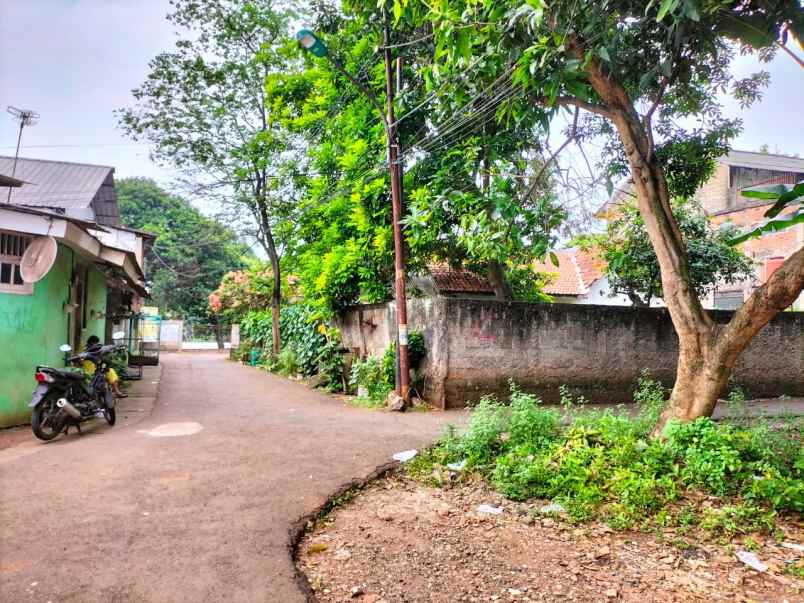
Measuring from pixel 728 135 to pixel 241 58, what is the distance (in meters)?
15.9

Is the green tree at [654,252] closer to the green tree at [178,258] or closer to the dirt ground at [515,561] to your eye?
the dirt ground at [515,561]

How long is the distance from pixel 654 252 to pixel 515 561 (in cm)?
954

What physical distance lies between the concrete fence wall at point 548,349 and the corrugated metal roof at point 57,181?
45.4 feet

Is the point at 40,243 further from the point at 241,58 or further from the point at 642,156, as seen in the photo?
the point at 241,58

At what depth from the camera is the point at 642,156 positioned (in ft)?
19.6

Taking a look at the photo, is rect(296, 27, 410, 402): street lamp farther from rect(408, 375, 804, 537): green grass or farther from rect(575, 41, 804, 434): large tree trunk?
rect(575, 41, 804, 434): large tree trunk

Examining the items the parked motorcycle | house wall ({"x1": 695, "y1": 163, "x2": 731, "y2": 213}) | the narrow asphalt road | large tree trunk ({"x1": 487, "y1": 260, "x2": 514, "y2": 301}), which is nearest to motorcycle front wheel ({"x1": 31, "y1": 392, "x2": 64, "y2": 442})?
the parked motorcycle

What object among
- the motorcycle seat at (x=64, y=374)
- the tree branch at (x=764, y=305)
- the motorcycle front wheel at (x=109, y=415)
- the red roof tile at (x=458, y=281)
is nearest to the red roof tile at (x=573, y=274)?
the red roof tile at (x=458, y=281)

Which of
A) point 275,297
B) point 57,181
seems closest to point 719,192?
point 275,297

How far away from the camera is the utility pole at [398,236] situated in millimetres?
9422

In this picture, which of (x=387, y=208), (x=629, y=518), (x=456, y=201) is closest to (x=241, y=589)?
(x=629, y=518)

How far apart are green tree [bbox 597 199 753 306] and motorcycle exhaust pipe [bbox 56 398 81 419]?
10.3 metres

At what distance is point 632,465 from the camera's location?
4781 millimetres

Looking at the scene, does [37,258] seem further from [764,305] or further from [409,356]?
[764,305]
